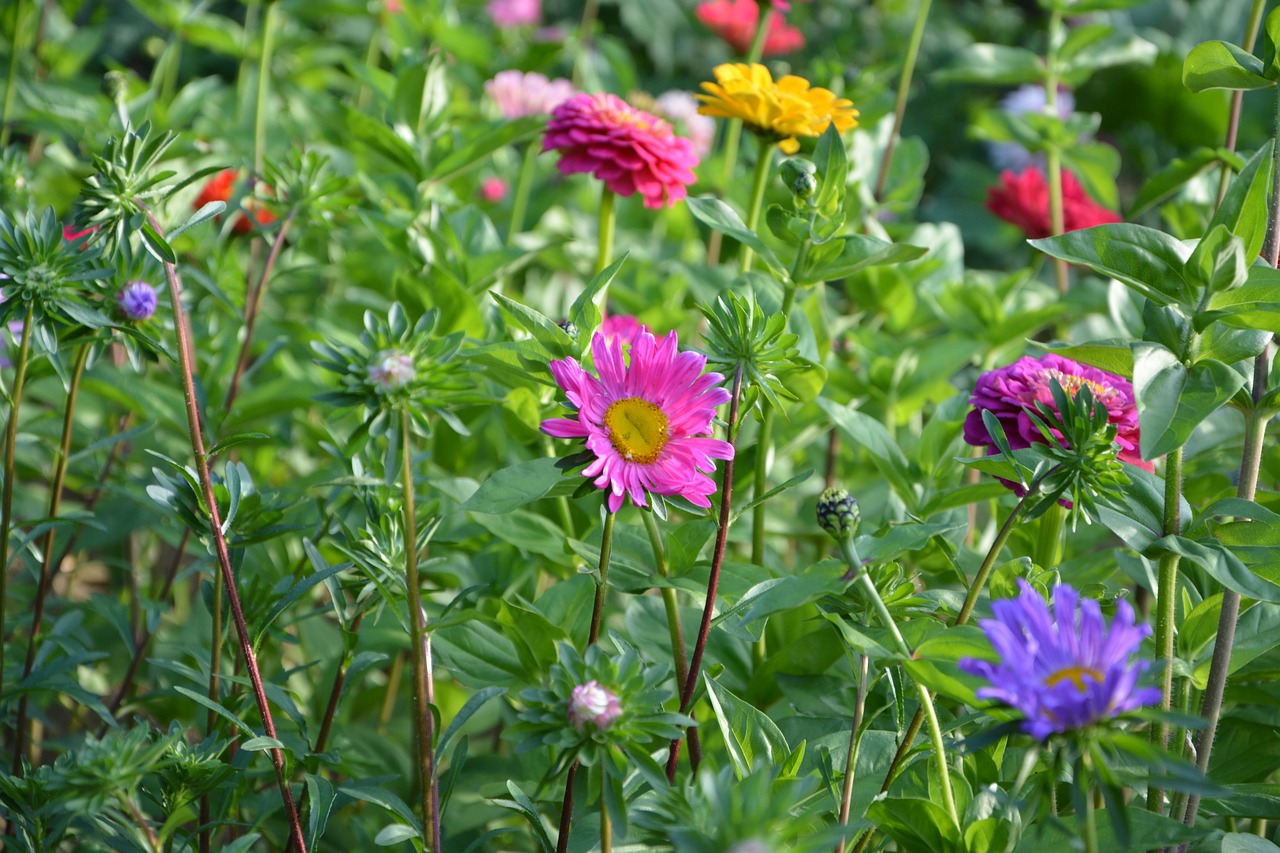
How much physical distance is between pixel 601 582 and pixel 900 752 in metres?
0.21

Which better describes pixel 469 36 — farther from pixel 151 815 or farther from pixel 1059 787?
pixel 1059 787

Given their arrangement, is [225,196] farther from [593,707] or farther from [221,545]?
[593,707]

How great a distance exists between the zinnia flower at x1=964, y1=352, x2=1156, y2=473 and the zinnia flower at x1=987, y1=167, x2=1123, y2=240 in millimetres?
738

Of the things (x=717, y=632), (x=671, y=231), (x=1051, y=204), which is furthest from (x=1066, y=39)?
(x=717, y=632)

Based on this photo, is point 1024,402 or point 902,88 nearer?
point 1024,402

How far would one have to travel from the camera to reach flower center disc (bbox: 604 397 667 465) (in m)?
0.60

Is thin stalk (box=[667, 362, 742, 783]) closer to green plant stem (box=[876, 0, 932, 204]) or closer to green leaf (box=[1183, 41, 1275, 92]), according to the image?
green leaf (box=[1183, 41, 1275, 92])

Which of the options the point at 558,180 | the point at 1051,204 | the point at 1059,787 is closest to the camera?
the point at 1059,787

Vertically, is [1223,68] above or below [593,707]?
above

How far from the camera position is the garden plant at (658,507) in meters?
0.56

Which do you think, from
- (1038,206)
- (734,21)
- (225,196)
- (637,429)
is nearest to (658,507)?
(637,429)

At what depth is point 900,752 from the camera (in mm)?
629

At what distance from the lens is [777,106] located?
2.85 feet

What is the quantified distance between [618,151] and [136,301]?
1.36 ft
